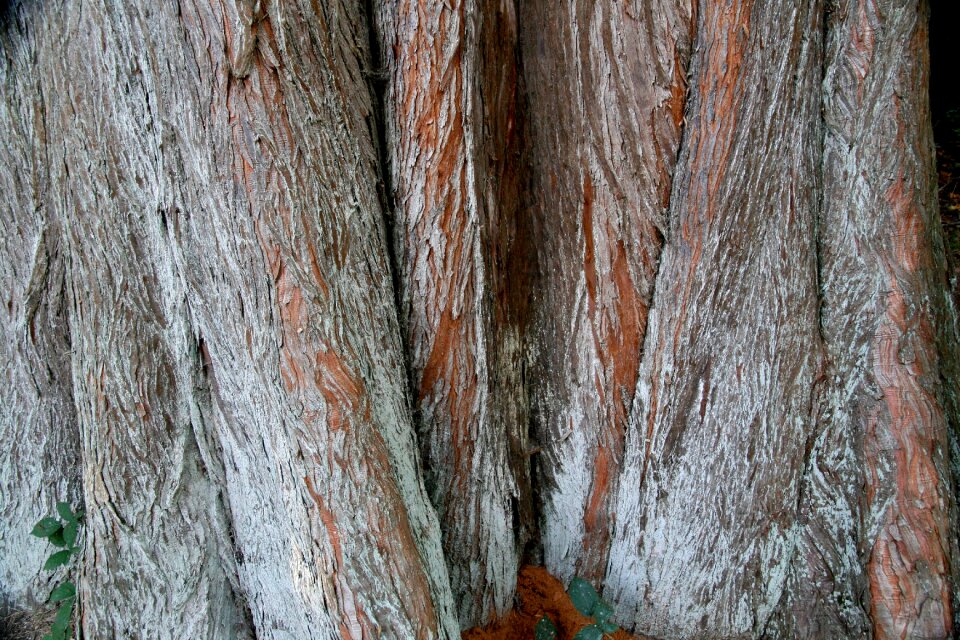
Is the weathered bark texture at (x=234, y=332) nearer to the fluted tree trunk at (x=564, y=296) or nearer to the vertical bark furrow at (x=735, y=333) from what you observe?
the fluted tree trunk at (x=564, y=296)

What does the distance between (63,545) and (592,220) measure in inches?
101

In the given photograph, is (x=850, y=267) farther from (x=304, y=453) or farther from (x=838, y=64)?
(x=304, y=453)

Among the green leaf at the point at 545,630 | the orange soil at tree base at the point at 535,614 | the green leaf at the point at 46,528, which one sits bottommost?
the orange soil at tree base at the point at 535,614

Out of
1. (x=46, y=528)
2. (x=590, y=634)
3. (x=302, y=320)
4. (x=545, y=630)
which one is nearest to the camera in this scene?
(x=302, y=320)

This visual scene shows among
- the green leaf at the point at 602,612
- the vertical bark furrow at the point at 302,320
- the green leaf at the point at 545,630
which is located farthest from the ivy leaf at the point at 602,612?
the vertical bark furrow at the point at 302,320

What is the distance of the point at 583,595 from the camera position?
227cm

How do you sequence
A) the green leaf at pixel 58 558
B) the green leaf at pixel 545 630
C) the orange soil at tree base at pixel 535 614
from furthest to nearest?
the green leaf at pixel 58 558 → the orange soil at tree base at pixel 535 614 → the green leaf at pixel 545 630

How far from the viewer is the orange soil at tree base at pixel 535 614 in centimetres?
243

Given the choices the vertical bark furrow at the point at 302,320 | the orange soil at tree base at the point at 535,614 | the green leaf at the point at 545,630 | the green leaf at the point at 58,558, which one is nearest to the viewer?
the vertical bark furrow at the point at 302,320

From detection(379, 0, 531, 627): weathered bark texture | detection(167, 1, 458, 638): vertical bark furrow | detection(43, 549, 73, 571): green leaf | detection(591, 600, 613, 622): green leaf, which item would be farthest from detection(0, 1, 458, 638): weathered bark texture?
detection(591, 600, 613, 622): green leaf

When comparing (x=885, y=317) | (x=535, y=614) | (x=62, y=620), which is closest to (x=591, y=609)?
(x=535, y=614)

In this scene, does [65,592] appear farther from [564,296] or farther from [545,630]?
[564,296]

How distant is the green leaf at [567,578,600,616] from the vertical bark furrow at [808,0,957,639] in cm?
78

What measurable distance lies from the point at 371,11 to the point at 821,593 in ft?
8.88
